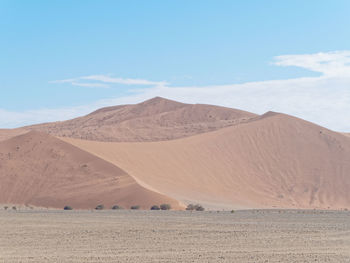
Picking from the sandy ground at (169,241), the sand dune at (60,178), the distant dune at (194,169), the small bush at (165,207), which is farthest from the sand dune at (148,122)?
the sandy ground at (169,241)

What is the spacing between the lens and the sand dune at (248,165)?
5525 cm

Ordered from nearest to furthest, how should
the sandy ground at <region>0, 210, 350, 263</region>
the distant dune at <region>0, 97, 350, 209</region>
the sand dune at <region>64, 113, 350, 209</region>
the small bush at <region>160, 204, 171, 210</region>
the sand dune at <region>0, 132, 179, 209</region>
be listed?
the sandy ground at <region>0, 210, 350, 263</region>
the small bush at <region>160, 204, 171, 210</region>
the sand dune at <region>0, 132, 179, 209</region>
the distant dune at <region>0, 97, 350, 209</region>
the sand dune at <region>64, 113, 350, 209</region>

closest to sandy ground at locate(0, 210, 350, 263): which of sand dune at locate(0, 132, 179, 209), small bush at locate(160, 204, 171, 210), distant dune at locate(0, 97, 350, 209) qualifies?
small bush at locate(160, 204, 171, 210)

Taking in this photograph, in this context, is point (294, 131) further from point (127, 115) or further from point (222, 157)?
point (127, 115)

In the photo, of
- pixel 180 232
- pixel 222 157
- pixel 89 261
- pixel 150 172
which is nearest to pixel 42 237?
pixel 180 232

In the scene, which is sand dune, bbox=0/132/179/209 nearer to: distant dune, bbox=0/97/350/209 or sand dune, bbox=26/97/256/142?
distant dune, bbox=0/97/350/209

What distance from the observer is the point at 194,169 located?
61594 millimetres

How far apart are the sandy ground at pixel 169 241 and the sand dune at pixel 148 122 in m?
64.8

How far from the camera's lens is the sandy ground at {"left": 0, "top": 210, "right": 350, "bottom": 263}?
52.3 feet

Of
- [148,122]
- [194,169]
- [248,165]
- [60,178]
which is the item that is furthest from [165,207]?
[148,122]

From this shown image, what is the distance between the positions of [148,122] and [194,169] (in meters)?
50.1

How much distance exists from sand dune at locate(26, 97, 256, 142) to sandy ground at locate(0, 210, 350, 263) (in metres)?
64.8

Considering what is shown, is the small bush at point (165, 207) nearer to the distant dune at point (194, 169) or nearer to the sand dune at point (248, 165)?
the distant dune at point (194, 169)

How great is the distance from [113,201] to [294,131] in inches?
1384
